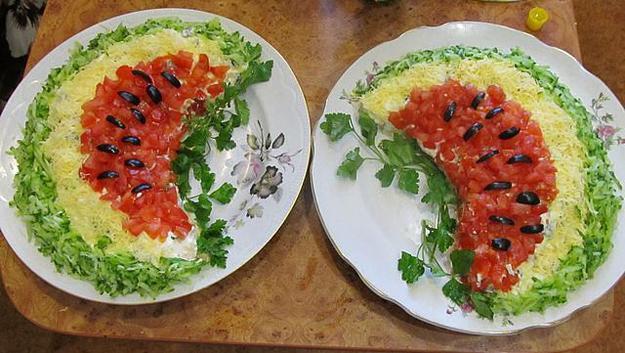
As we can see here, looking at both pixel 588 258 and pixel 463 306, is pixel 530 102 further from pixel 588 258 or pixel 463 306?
pixel 463 306

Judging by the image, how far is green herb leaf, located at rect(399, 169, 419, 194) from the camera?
1.74 m

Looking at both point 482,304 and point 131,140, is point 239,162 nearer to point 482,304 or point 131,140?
point 131,140

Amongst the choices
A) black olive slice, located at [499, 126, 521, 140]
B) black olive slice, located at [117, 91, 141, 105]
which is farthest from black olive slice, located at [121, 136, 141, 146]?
black olive slice, located at [499, 126, 521, 140]

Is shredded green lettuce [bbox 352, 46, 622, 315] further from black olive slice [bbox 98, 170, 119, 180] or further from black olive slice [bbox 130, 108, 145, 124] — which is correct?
black olive slice [bbox 98, 170, 119, 180]

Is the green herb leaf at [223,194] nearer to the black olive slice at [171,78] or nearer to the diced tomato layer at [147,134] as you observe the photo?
the diced tomato layer at [147,134]

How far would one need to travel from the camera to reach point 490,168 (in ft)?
5.59

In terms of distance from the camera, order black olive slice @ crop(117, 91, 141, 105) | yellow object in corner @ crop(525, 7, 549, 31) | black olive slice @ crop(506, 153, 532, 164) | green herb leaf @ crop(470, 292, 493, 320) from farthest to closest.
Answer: yellow object in corner @ crop(525, 7, 549, 31) → black olive slice @ crop(117, 91, 141, 105) → black olive slice @ crop(506, 153, 532, 164) → green herb leaf @ crop(470, 292, 493, 320)

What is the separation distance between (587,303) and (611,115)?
592 mm

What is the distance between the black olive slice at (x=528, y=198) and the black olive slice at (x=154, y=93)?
107 cm

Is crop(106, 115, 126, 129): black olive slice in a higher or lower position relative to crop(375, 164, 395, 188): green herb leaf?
higher

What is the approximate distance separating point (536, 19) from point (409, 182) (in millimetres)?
748

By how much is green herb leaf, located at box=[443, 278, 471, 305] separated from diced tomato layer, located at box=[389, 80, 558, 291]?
0.03 meters

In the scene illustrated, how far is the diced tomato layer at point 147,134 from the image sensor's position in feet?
5.56

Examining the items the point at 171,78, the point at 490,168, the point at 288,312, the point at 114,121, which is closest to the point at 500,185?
the point at 490,168
